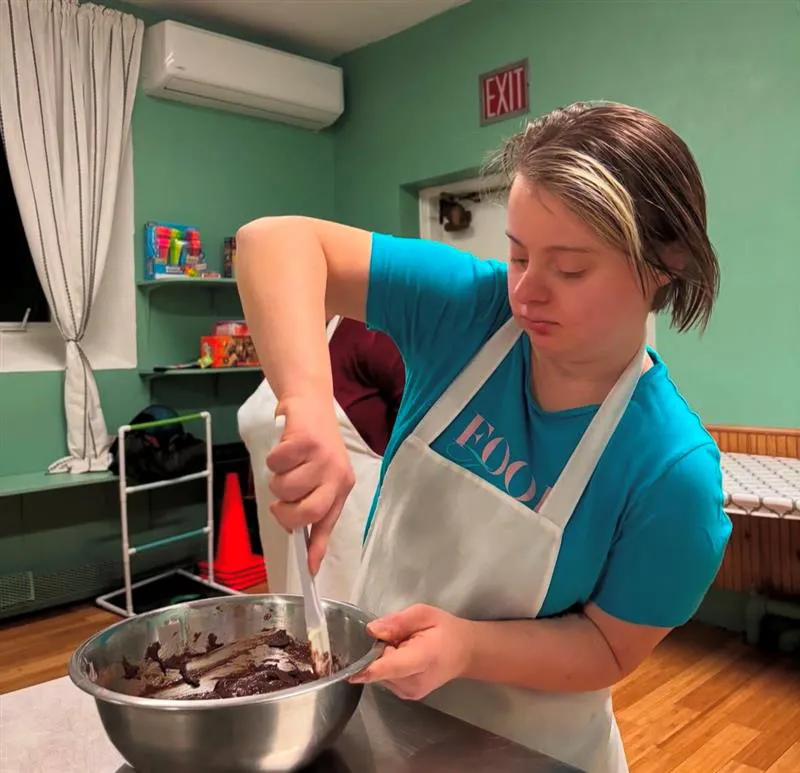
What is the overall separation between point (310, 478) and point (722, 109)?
105 inches

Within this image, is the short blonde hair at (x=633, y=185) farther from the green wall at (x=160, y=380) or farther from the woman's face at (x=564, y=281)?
the green wall at (x=160, y=380)

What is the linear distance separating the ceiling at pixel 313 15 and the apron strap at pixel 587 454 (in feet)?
10.9

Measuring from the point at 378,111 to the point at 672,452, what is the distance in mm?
3675

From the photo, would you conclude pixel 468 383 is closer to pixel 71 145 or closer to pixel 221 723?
pixel 221 723

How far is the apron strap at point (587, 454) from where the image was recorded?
766 mm

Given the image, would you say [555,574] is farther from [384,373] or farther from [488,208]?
[488,208]

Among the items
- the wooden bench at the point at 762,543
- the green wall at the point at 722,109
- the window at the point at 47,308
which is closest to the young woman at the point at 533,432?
the green wall at the point at 722,109

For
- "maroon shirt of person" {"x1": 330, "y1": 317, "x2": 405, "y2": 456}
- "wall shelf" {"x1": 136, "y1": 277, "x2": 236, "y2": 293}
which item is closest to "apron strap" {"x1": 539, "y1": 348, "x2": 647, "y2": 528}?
"maroon shirt of person" {"x1": 330, "y1": 317, "x2": 405, "y2": 456}

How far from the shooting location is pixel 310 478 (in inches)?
24.0

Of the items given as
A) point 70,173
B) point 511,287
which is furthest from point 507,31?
point 511,287

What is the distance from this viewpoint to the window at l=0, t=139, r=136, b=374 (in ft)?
10.9

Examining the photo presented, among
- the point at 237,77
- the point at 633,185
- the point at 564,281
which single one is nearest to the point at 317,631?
the point at 564,281

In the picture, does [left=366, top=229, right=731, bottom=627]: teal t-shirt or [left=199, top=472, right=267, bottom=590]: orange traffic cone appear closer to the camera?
[left=366, top=229, right=731, bottom=627]: teal t-shirt

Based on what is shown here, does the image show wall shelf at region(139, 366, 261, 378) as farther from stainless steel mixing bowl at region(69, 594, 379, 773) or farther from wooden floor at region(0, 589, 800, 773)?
stainless steel mixing bowl at region(69, 594, 379, 773)
